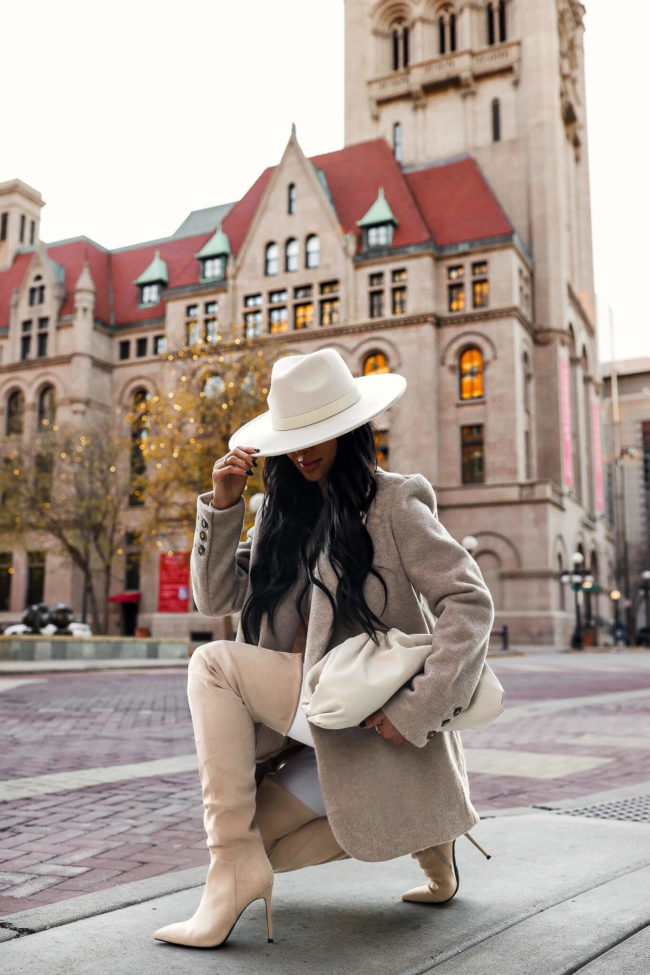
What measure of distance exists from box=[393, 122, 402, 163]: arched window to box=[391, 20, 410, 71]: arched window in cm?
361

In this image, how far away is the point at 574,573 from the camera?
124 feet

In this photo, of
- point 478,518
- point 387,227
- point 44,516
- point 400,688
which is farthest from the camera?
point 387,227

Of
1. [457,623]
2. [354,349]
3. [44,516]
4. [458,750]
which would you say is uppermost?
[354,349]

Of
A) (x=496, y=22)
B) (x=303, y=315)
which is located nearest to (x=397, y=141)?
(x=496, y=22)

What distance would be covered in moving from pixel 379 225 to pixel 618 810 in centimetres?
4237

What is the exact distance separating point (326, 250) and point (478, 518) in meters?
15.5

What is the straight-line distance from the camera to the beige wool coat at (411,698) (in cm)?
261

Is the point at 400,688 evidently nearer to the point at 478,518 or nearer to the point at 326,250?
the point at 478,518

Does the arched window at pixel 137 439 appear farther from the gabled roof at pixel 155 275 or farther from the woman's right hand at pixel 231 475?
the woman's right hand at pixel 231 475

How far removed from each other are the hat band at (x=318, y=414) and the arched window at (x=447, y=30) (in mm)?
52962

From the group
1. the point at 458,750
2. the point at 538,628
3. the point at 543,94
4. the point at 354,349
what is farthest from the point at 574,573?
the point at 458,750

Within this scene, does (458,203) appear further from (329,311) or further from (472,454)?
(472,454)

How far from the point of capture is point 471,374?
42.6 metres

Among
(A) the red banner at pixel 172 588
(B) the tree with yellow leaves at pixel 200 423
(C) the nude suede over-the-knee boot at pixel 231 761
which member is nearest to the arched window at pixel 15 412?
(A) the red banner at pixel 172 588
